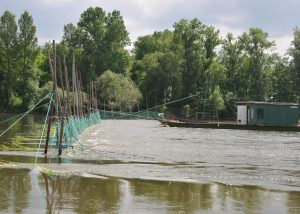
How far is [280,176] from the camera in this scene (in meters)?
19.1

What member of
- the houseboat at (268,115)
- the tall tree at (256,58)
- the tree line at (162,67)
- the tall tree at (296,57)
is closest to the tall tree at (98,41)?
the tree line at (162,67)

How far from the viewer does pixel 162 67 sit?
104750 millimetres

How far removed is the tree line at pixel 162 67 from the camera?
326 ft

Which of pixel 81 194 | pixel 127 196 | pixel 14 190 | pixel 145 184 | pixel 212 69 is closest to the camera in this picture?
pixel 127 196

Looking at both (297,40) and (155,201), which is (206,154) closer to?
(155,201)

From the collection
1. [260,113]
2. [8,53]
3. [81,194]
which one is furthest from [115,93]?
[81,194]

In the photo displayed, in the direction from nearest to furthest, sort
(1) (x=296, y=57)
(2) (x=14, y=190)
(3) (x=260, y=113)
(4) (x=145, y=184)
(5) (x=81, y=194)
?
(5) (x=81, y=194) < (2) (x=14, y=190) < (4) (x=145, y=184) < (3) (x=260, y=113) < (1) (x=296, y=57)

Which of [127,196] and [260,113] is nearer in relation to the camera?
[127,196]

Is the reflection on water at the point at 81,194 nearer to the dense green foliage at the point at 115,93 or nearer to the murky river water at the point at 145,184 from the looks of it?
the murky river water at the point at 145,184

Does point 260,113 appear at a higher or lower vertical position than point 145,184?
higher

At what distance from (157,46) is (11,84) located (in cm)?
3418

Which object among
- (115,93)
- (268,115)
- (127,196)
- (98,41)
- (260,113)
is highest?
(98,41)

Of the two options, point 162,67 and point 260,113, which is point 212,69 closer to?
point 162,67

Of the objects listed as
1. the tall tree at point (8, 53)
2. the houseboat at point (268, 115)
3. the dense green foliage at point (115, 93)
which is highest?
the tall tree at point (8, 53)
